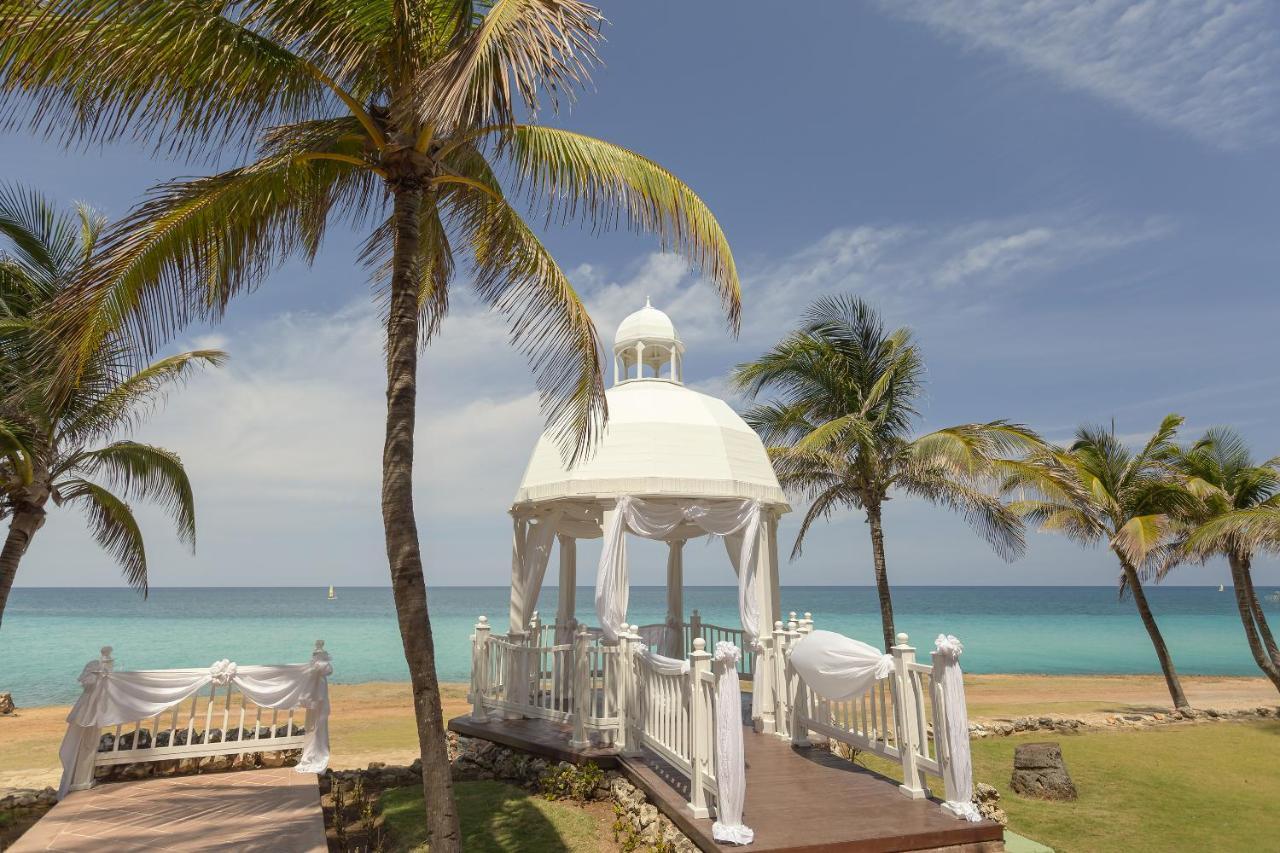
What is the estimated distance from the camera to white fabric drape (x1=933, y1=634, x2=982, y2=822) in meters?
6.74

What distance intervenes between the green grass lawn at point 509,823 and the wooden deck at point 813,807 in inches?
26.1

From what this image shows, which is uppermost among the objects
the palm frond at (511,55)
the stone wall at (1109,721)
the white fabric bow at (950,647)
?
the palm frond at (511,55)

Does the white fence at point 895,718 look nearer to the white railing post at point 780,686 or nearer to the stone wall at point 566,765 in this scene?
the white railing post at point 780,686

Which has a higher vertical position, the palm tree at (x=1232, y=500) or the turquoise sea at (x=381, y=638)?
the palm tree at (x=1232, y=500)

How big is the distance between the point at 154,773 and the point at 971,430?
1448cm

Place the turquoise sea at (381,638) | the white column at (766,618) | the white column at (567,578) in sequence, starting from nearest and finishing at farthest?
the white column at (766,618)
the white column at (567,578)
the turquoise sea at (381,638)

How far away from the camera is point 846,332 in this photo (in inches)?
663

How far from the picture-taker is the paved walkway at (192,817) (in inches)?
268

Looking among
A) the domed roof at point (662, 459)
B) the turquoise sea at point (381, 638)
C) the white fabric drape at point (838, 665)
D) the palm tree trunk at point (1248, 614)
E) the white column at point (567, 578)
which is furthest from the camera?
the turquoise sea at point (381, 638)

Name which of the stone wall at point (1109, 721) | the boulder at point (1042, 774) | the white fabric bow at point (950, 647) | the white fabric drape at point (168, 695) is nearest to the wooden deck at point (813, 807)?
the white fabric bow at point (950, 647)

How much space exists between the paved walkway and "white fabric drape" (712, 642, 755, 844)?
147 inches

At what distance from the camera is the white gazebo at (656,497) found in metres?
10.9

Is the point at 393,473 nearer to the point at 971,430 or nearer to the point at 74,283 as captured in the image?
the point at 74,283

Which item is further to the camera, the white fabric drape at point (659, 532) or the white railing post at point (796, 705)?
the white fabric drape at point (659, 532)
